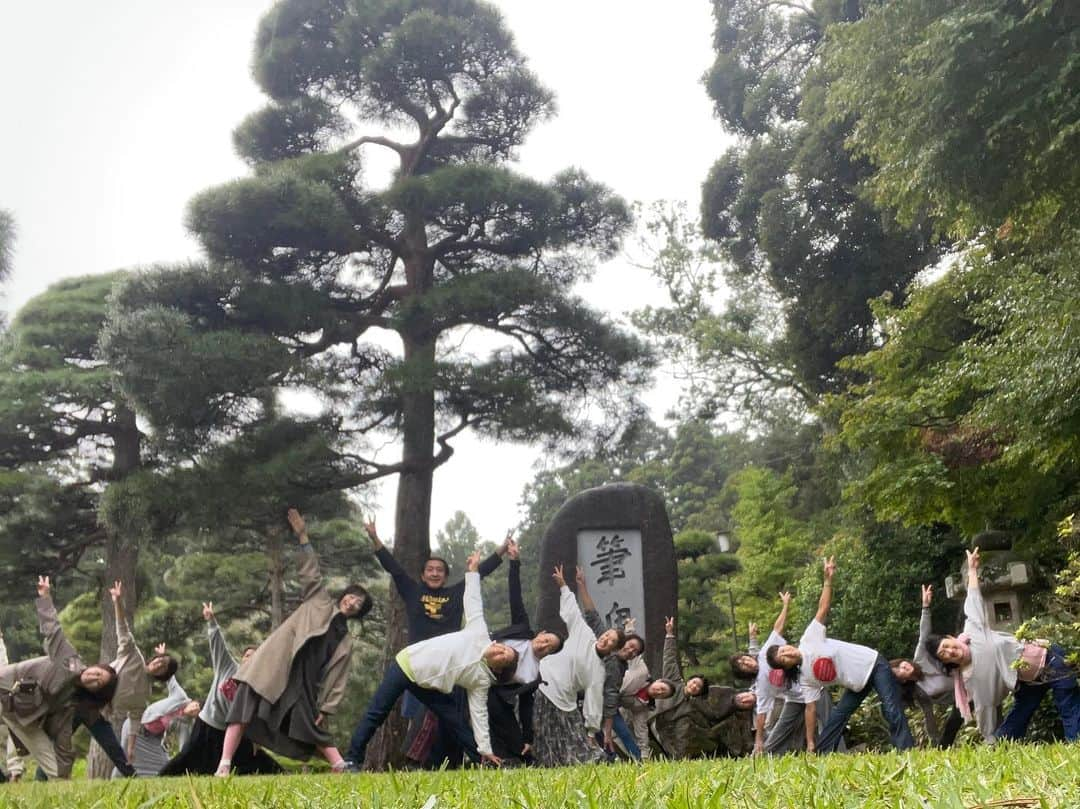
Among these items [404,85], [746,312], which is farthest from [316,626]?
[746,312]

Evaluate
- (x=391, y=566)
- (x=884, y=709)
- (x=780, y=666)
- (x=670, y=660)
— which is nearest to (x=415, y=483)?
(x=670, y=660)

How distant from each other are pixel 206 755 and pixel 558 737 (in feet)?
7.91

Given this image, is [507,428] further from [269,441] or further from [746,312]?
[746,312]

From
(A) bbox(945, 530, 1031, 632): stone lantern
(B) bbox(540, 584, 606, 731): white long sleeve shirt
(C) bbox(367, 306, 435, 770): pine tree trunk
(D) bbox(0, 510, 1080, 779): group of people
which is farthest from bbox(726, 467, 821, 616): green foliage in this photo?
(B) bbox(540, 584, 606, 731): white long sleeve shirt

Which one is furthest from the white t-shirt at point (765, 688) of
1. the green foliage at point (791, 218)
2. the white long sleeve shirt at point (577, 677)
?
the green foliage at point (791, 218)

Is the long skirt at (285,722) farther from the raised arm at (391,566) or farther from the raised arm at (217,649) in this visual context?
the raised arm at (391,566)

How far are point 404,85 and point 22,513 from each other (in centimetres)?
859

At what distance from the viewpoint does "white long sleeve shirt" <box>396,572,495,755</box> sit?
615 cm

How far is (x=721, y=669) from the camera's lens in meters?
15.1

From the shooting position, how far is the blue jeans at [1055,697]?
20.2 ft

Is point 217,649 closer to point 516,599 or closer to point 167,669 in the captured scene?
point 167,669

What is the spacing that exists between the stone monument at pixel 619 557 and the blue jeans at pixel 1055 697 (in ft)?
17.0

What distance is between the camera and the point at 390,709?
6207 mm

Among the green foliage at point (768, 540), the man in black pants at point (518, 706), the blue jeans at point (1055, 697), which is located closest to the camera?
the blue jeans at point (1055, 697)
